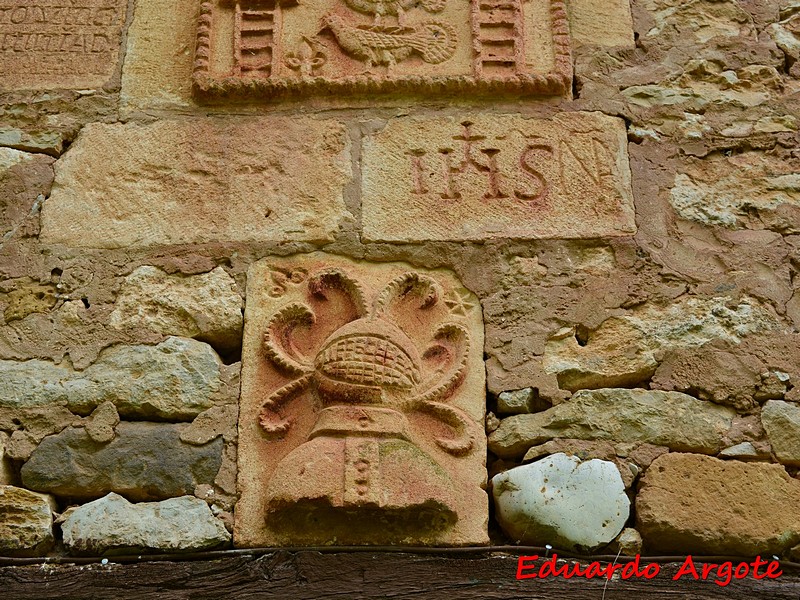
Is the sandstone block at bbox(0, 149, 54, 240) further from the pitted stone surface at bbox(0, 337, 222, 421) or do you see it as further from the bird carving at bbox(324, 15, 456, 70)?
the bird carving at bbox(324, 15, 456, 70)

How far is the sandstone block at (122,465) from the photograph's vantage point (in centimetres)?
285

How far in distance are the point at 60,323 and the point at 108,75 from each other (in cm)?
97

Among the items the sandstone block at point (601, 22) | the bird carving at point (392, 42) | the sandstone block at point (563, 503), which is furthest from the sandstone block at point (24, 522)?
the sandstone block at point (601, 22)

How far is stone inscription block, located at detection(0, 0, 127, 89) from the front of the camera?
369cm

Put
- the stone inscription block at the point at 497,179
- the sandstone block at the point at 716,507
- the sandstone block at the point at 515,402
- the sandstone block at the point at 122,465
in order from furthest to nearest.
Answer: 1. the stone inscription block at the point at 497,179
2. the sandstone block at the point at 515,402
3. the sandstone block at the point at 122,465
4. the sandstone block at the point at 716,507

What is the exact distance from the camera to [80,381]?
119 inches

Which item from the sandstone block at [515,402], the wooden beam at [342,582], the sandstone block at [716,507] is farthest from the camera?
the sandstone block at [515,402]

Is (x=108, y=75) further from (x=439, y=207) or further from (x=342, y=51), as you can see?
(x=439, y=207)

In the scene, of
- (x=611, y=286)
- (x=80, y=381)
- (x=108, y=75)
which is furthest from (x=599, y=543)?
(x=108, y=75)

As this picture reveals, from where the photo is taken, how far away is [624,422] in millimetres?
2934

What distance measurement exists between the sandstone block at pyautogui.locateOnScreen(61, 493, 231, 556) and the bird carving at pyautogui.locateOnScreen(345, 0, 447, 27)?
179 cm

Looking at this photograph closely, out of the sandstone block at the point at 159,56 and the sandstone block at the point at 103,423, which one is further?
the sandstone block at the point at 159,56

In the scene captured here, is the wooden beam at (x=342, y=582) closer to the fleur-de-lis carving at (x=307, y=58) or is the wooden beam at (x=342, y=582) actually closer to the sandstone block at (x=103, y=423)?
the sandstone block at (x=103, y=423)

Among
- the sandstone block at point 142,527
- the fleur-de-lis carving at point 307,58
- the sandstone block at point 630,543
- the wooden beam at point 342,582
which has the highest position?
the fleur-de-lis carving at point 307,58
